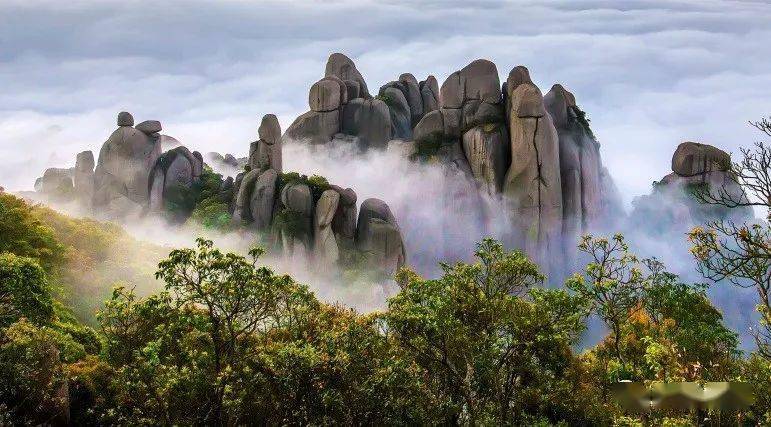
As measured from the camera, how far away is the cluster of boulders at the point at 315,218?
60.2 metres

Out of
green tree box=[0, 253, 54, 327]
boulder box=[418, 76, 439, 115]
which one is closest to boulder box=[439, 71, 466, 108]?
boulder box=[418, 76, 439, 115]

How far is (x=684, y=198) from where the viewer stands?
76250 mm

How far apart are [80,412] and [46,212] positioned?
23.9 meters

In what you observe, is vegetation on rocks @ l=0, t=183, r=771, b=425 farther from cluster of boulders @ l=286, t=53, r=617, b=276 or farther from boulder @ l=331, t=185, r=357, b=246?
cluster of boulders @ l=286, t=53, r=617, b=276

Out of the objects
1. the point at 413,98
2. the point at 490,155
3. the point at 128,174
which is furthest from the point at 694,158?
the point at 128,174

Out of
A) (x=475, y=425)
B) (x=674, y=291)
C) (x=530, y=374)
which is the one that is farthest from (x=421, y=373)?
(x=674, y=291)

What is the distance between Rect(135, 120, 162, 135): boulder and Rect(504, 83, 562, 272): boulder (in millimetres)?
35394

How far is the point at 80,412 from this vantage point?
2873cm

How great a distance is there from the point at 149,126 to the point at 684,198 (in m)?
57.1

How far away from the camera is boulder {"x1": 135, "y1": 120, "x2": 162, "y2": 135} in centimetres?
6862

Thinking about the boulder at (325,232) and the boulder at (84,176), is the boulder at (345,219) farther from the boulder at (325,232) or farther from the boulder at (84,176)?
the boulder at (84,176)

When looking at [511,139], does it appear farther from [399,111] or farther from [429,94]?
[429,94]

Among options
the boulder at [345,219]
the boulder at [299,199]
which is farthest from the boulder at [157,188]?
the boulder at [345,219]

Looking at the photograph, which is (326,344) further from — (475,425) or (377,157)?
(377,157)
